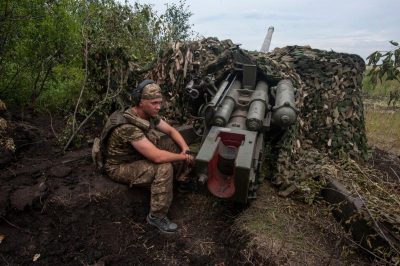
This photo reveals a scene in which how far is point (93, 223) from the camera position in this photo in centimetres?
409

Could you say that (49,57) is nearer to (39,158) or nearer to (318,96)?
(39,158)

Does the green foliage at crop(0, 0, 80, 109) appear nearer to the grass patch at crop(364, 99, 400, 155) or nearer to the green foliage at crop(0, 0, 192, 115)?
the green foliage at crop(0, 0, 192, 115)

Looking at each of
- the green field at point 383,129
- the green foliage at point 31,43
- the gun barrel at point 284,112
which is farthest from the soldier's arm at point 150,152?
the green field at point 383,129

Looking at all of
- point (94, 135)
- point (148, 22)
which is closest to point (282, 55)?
point (148, 22)

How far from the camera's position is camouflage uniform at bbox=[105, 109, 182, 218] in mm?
4133

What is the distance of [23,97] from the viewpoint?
6.32 meters

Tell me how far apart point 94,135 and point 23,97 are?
1.41m

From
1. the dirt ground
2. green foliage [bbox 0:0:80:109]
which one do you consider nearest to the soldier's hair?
the dirt ground

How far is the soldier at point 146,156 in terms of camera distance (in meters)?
4.11

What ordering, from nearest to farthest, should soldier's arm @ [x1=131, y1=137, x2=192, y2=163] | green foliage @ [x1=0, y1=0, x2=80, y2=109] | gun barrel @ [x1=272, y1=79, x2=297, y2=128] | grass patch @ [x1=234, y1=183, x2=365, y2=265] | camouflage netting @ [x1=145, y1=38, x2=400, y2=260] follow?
1. grass patch @ [x1=234, y1=183, x2=365, y2=265]
2. soldier's arm @ [x1=131, y1=137, x2=192, y2=163]
3. gun barrel @ [x1=272, y1=79, x2=297, y2=128]
4. green foliage @ [x1=0, y1=0, x2=80, y2=109]
5. camouflage netting @ [x1=145, y1=38, x2=400, y2=260]

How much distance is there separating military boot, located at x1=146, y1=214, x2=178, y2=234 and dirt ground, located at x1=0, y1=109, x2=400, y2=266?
7 cm

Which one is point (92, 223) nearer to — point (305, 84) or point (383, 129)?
point (305, 84)

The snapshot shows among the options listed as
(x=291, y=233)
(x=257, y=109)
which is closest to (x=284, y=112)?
(x=257, y=109)

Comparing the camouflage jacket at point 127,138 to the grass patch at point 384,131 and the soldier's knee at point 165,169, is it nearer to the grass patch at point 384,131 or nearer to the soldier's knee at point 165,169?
the soldier's knee at point 165,169
